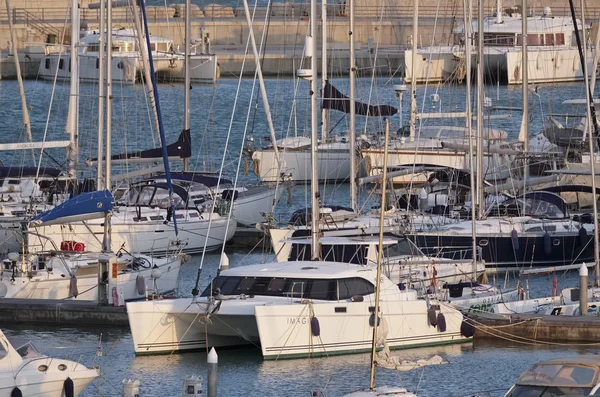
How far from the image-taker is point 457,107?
6950cm

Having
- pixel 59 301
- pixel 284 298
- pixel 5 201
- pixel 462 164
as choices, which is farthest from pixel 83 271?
pixel 462 164

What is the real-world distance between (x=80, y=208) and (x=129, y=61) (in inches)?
2129

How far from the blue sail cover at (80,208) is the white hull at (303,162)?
16.6m

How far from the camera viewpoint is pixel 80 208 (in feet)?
109

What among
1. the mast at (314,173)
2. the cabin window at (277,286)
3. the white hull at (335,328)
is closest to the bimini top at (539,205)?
the mast at (314,173)

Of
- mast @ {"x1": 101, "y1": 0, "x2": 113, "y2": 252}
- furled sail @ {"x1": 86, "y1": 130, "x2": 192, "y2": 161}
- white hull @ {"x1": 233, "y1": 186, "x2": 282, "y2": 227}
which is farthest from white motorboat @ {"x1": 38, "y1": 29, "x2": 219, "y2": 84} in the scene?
mast @ {"x1": 101, "y1": 0, "x2": 113, "y2": 252}

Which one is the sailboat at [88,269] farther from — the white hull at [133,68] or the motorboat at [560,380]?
the white hull at [133,68]

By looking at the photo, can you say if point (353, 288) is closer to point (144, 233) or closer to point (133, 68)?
point (144, 233)

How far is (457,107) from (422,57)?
1164 centimetres

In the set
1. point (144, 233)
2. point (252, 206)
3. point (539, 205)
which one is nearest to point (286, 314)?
point (144, 233)

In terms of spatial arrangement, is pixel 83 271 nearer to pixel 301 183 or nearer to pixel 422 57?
pixel 301 183

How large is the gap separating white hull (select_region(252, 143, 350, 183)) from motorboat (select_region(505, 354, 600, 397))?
28394mm

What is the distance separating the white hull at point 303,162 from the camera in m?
50.3

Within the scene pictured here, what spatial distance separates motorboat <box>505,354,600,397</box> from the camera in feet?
68.8
